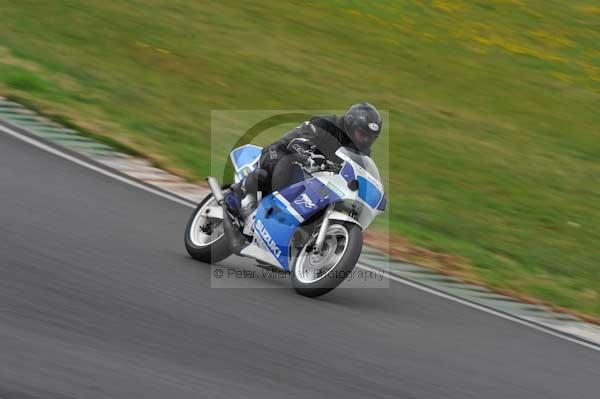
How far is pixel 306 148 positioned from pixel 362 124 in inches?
21.0

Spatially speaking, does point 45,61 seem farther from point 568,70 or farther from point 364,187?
point 568,70

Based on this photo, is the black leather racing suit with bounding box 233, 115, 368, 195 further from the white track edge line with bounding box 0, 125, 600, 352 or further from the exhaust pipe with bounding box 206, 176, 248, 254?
the white track edge line with bounding box 0, 125, 600, 352

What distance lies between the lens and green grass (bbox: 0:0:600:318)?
12.1 meters

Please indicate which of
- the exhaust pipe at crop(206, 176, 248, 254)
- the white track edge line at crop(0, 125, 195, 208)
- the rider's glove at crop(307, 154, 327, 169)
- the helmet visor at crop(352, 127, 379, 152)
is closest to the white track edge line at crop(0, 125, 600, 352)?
the white track edge line at crop(0, 125, 195, 208)

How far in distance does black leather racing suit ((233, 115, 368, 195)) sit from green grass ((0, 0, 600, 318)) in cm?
307

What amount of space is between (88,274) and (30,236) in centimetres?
88

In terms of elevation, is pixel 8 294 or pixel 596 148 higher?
pixel 8 294

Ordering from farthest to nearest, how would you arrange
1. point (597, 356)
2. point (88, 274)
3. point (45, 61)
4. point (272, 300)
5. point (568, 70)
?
point (568, 70), point (45, 61), point (597, 356), point (272, 300), point (88, 274)

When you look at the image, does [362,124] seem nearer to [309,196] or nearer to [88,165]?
[309,196]

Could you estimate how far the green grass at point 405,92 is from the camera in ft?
39.9

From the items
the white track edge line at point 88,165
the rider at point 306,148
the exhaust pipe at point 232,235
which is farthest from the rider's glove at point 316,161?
the white track edge line at point 88,165

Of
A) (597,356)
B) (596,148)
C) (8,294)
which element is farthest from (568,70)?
(8,294)

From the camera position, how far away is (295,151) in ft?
27.0

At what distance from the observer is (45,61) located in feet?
46.1
